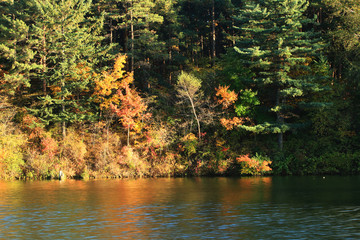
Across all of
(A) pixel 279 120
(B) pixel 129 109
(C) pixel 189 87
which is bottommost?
(A) pixel 279 120

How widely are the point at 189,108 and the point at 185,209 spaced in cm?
2669

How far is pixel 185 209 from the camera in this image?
26953 mm

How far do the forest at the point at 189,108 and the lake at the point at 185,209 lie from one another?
6205mm

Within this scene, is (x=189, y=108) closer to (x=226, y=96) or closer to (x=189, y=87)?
(x=189, y=87)

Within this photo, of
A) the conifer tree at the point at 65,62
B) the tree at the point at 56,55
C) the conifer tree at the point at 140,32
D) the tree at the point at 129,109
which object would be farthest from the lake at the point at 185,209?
the conifer tree at the point at 140,32

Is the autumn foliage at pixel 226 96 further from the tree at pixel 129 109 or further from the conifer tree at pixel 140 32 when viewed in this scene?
the conifer tree at pixel 140 32

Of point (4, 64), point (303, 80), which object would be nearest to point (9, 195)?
point (4, 64)

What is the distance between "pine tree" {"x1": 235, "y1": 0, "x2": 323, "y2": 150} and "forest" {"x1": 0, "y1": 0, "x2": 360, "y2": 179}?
135mm

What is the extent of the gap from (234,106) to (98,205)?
83.2ft

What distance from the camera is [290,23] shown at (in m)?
48.3

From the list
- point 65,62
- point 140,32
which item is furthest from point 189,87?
point 65,62

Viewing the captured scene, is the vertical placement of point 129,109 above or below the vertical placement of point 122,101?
below

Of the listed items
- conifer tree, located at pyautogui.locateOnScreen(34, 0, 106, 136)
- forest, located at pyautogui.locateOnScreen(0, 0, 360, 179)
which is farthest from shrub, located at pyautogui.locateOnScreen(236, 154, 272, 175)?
conifer tree, located at pyautogui.locateOnScreen(34, 0, 106, 136)

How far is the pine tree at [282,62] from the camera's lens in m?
47.7
